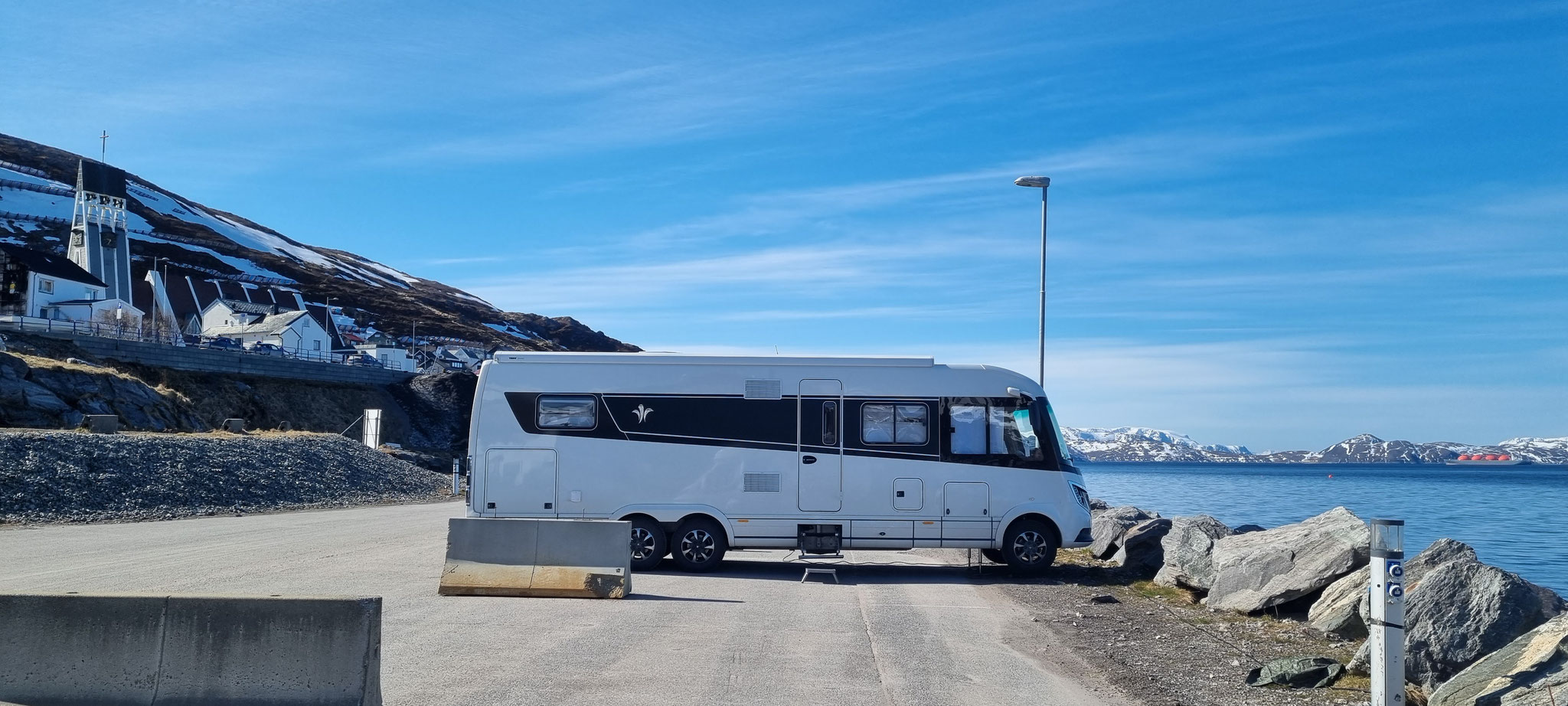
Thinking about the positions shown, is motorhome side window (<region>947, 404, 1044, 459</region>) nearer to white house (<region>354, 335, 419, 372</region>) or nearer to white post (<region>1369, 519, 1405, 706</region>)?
white post (<region>1369, 519, 1405, 706</region>)

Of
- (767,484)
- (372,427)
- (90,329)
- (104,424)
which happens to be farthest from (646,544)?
(90,329)

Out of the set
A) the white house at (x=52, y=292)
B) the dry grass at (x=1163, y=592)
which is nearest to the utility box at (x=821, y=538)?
the dry grass at (x=1163, y=592)

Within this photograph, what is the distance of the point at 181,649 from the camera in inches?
252

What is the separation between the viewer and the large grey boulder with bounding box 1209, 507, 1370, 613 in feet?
40.9

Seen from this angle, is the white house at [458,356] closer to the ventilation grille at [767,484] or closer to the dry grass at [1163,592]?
the ventilation grille at [767,484]

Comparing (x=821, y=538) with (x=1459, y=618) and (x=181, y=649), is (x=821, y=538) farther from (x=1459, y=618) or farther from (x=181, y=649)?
(x=181, y=649)

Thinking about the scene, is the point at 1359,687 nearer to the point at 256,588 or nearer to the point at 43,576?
the point at 256,588

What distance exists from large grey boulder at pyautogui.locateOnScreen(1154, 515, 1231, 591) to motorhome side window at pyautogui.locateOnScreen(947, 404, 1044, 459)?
2276 millimetres

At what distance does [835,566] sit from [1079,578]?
3.83m

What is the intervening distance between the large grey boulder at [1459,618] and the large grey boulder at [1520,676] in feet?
2.80

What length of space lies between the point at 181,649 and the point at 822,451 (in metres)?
11.1

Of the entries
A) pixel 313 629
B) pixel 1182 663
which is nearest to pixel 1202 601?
pixel 1182 663

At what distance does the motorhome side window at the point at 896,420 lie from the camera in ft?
55.3

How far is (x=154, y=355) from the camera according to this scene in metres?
57.0
